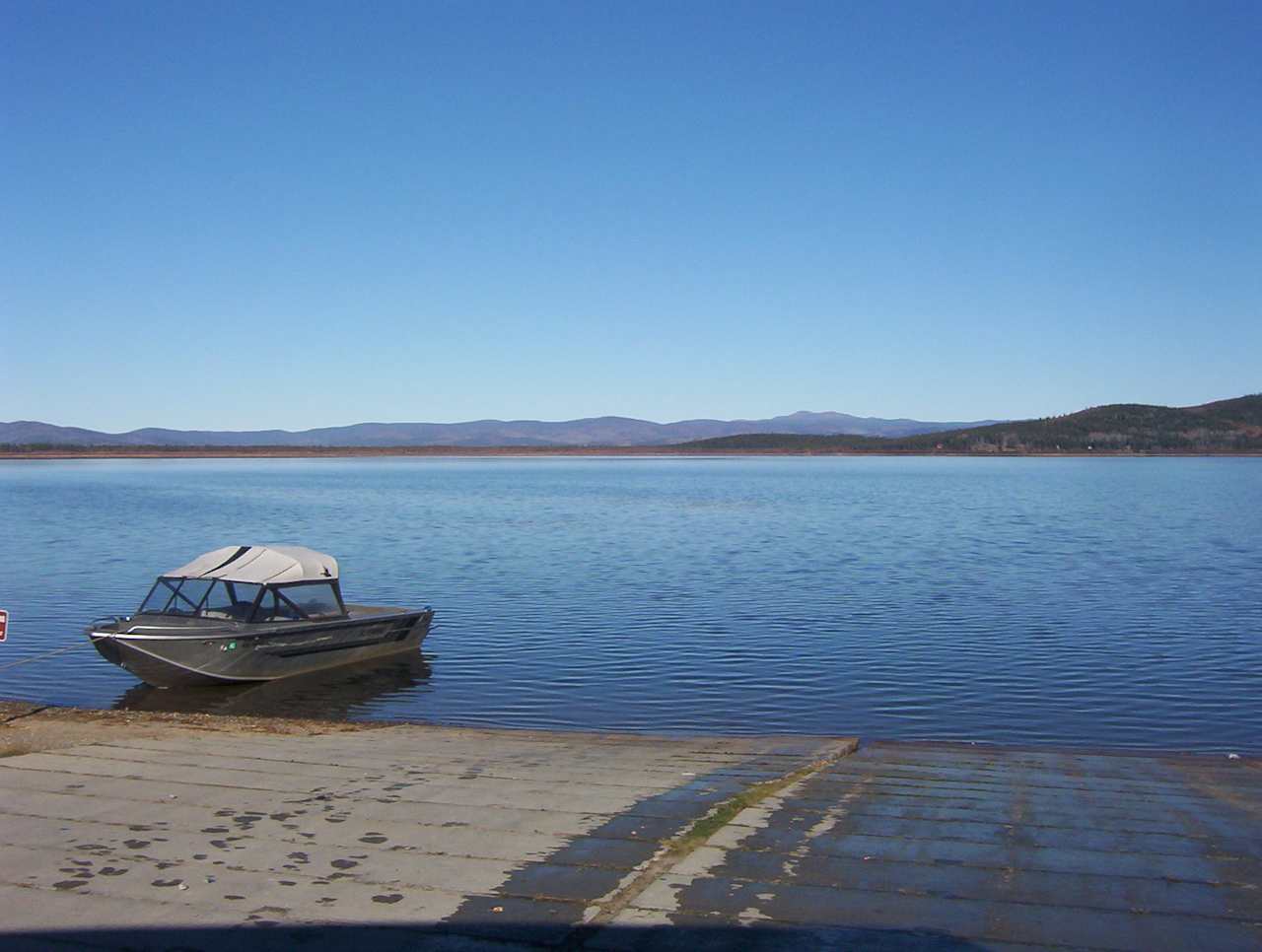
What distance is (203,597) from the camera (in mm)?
19500

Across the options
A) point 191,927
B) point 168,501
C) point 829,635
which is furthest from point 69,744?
point 168,501

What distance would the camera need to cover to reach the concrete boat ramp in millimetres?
6180

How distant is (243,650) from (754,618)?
11.4 metres

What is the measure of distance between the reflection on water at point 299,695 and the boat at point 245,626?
0.22m

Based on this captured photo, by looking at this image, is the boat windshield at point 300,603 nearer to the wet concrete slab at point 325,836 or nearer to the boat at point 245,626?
the boat at point 245,626

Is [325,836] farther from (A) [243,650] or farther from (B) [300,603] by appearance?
(B) [300,603]

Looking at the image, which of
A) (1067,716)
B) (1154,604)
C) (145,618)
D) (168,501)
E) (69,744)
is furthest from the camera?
(168,501)

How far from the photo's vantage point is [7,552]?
40.0 m

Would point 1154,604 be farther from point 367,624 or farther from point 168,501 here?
point 168,501

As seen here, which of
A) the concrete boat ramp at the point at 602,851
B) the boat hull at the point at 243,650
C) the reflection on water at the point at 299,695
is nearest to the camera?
the concrete boat ramp at the point at 602,851

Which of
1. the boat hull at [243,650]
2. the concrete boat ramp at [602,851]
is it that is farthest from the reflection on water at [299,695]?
the concrete boat ramp at [602,851]

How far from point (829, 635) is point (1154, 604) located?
949cm

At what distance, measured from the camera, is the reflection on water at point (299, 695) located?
1767cm

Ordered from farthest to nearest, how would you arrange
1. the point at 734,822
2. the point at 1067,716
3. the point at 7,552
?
the point at 7,552 → the point at 1067,716 → the point at 734,822
